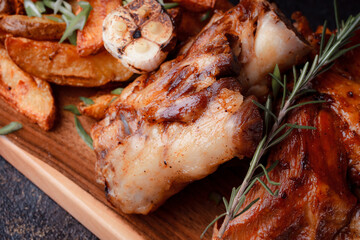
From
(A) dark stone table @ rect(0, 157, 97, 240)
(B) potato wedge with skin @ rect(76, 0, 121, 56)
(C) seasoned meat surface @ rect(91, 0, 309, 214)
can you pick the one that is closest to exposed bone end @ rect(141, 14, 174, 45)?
(C) seasoned meat surface @ rect(91, 0, 309, 214)

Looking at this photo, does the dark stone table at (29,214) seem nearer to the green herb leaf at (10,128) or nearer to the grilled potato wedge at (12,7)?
the green herb leaf at (10,128)

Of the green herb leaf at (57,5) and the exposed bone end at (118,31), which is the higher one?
the exposed bone end at (118,31)

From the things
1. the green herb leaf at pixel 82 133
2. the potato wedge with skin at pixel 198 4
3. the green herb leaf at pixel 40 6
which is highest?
the potato wedge with skin at pixel 198 4

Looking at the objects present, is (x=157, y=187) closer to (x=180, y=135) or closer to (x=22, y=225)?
(x=180, y=135)

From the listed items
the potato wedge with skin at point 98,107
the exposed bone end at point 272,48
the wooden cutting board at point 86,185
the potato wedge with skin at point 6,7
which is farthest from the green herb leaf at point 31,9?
the exposed bone end at point 272,48

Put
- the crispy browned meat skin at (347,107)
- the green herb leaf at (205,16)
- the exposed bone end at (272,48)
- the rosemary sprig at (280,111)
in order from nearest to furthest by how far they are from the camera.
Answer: the rosemary sprig at (280,111)
the crispy browned meat skin at (347,107)
the exposed bone end at (272,48)
the green herb leaf at (205,16)

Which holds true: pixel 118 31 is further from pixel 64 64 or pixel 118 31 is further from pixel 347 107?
pixel 347 107

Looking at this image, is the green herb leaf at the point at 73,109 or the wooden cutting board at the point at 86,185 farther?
the green herb leaf at the point at 73,109

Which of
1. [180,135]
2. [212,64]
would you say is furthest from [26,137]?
[212,64]
